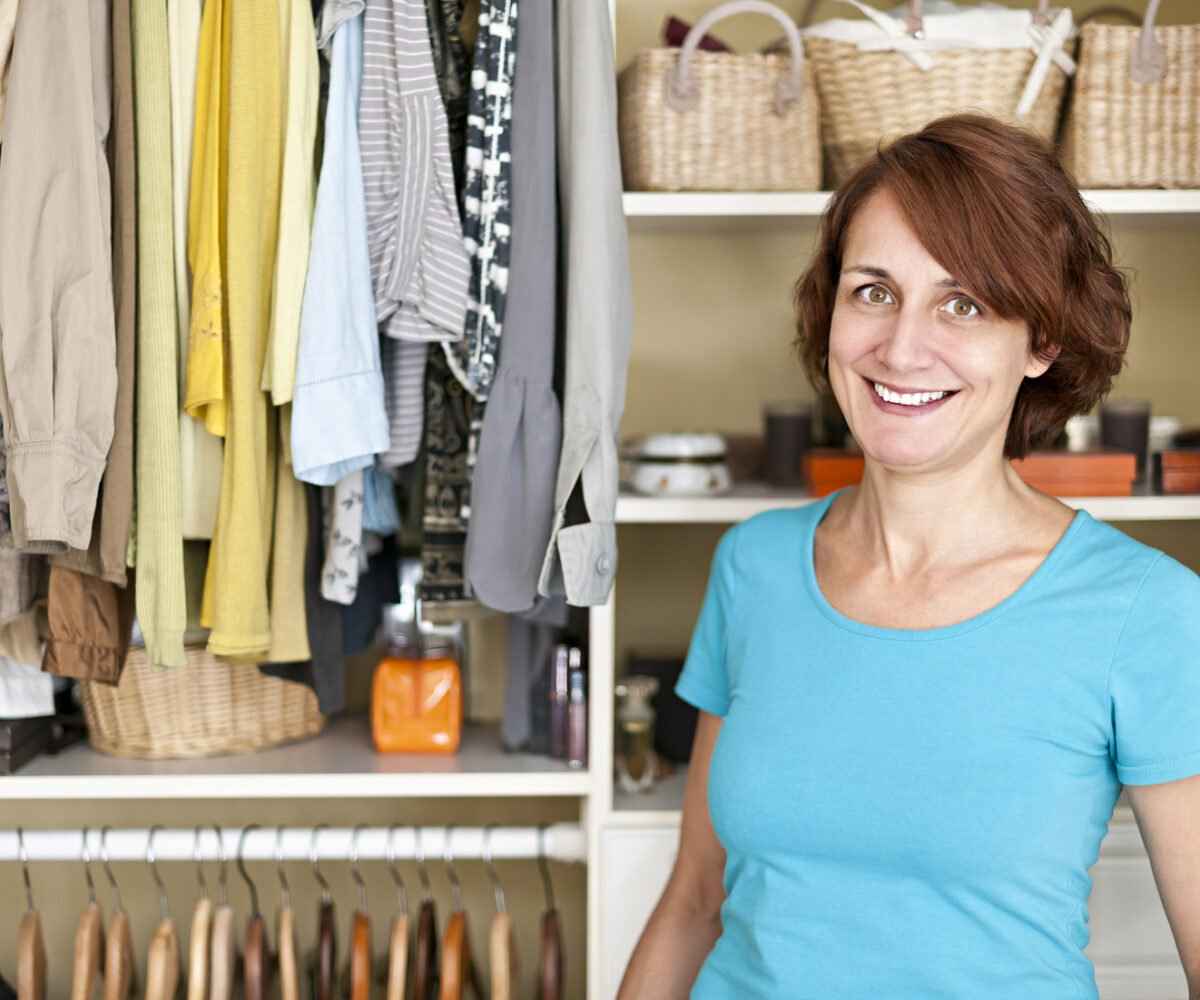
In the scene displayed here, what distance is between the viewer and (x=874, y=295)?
1.24m

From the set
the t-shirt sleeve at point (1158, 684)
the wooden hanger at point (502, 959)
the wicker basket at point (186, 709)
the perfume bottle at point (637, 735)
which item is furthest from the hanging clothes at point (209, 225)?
the t-shirt sleeve at point (1158, 684)

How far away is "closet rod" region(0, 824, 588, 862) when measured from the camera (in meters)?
1.90

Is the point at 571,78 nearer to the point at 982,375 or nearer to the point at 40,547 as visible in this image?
Result: the point at 982,375

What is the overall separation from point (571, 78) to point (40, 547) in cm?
83

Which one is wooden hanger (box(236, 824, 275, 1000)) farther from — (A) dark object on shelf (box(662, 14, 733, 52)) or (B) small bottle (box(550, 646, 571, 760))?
(A) dark object on shelf (box(662, 14, 733, 52))

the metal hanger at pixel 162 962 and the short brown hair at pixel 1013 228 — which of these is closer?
the short brown hair at pixel 1013 228

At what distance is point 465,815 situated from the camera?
90.7 inches

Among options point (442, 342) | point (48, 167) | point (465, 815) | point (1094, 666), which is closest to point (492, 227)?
point (442, 342)

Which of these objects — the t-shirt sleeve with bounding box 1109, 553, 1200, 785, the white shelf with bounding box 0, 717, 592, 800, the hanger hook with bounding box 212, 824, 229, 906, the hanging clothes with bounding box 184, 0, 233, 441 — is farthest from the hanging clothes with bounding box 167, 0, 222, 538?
the t-shirt sleeve with bounding box 1109, 553, 1200, 785

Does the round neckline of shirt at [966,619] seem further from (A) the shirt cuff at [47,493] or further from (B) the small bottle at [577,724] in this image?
(A) the shirt cuff at [47,493]

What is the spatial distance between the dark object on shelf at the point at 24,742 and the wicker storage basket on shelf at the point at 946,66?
1.44 m

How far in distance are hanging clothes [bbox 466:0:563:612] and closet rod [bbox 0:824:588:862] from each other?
511 mm

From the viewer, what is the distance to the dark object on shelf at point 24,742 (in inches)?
72.5

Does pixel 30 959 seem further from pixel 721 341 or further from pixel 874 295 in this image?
pixel 874 295
